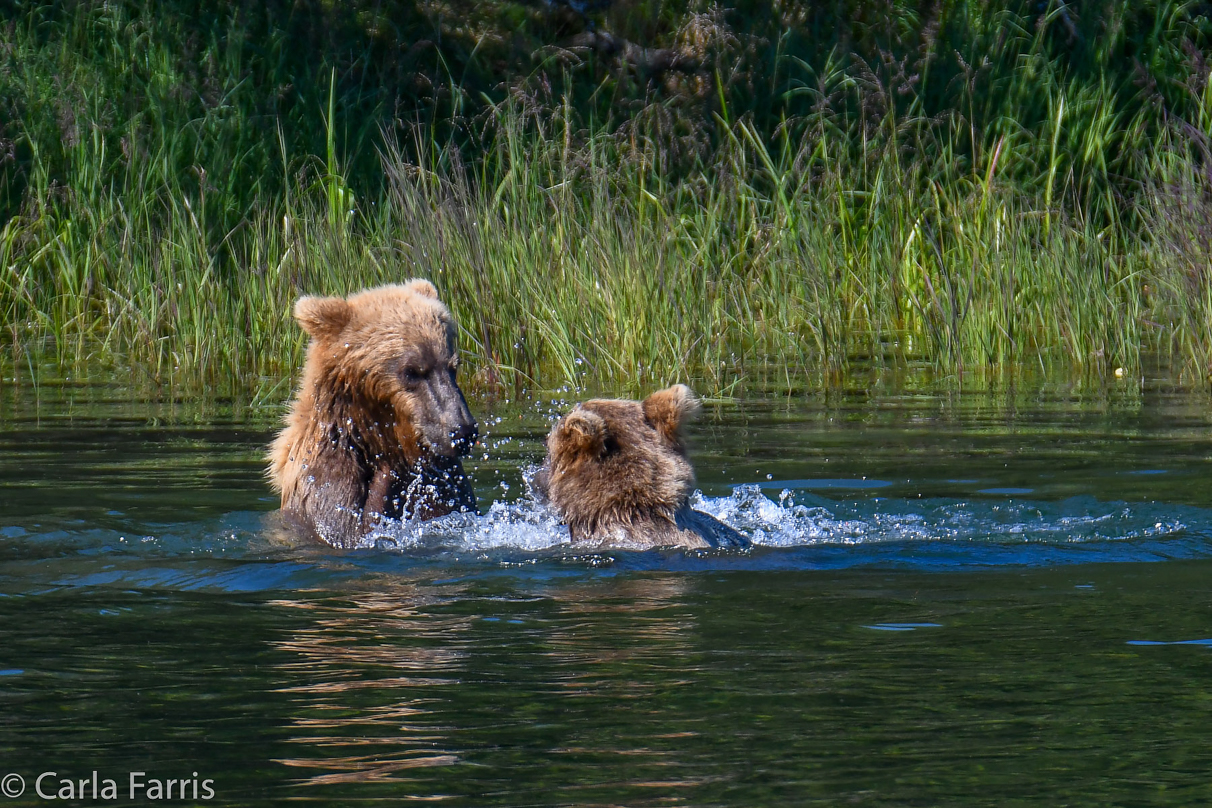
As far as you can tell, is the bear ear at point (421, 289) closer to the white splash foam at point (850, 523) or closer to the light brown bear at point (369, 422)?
the light brown bear at point (369, 422)

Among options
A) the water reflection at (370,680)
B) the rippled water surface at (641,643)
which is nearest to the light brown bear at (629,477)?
the rippled water surface at (641,643)

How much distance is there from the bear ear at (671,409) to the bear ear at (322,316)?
142cm

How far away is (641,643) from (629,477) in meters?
1.57

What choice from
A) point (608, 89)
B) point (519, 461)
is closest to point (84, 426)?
point (519, 461)

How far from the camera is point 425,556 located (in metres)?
6.14

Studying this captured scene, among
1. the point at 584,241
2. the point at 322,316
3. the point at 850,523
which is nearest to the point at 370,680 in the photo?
the point at 322,316

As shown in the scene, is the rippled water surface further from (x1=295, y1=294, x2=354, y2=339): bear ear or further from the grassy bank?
the grassy bank

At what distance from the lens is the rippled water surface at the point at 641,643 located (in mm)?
3434

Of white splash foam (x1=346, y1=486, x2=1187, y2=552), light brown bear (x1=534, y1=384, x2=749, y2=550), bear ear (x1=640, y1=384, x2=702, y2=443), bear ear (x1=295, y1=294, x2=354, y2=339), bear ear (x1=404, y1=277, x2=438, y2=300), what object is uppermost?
bear ear (x1=404, y1=277, x2=438, y2=300)

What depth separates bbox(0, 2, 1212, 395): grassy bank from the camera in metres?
Result: 10.9

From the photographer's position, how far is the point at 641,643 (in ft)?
15.1

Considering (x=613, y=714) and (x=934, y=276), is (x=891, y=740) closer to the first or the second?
(x=613, y=714)

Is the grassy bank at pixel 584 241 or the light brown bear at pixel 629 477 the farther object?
the grassy bank at pixel 584 241

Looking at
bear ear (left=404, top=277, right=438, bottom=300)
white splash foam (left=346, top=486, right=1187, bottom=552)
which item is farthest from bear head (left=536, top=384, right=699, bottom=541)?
bear ear (left=404, top=277, right=438, bottom=300)
